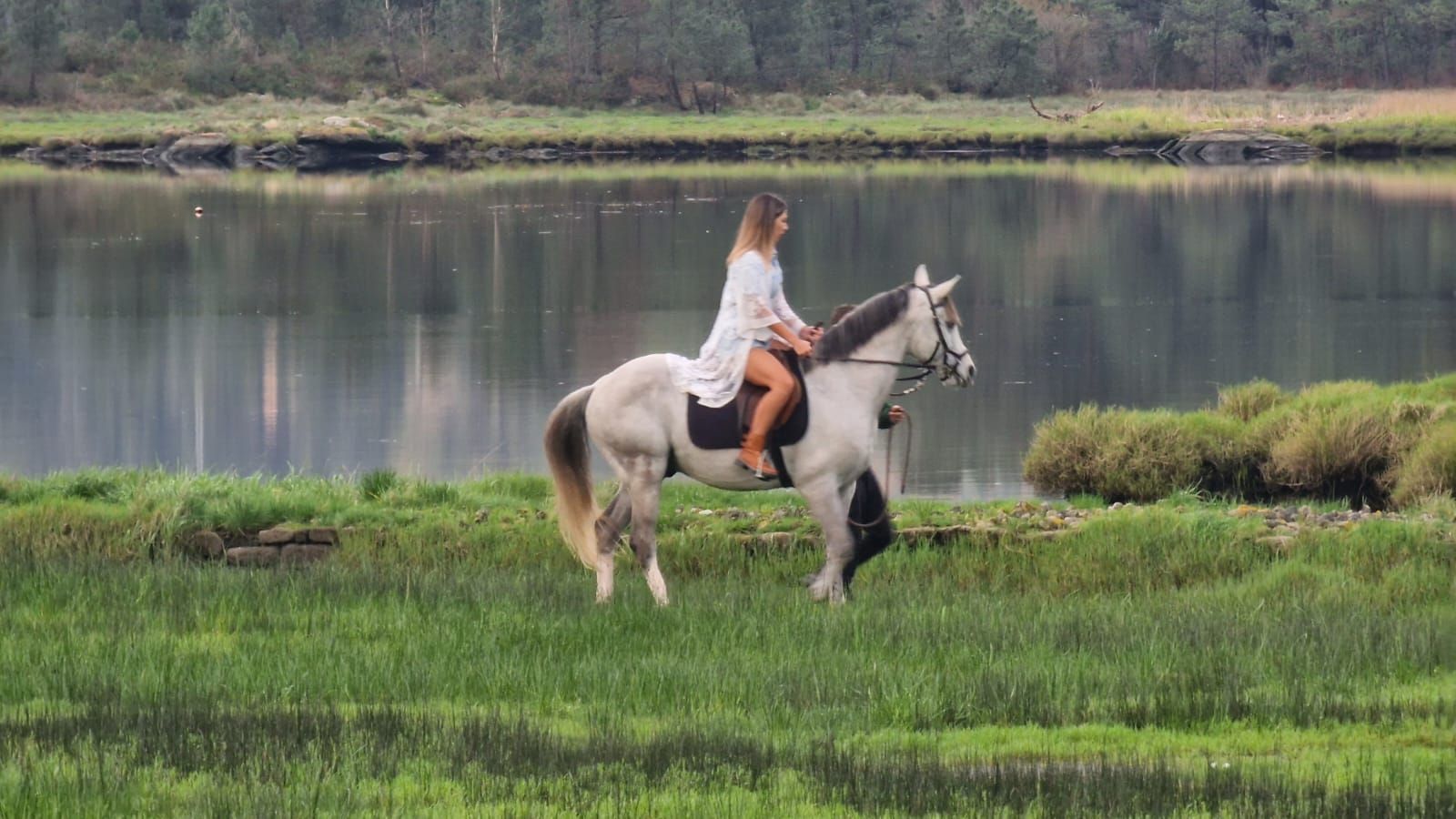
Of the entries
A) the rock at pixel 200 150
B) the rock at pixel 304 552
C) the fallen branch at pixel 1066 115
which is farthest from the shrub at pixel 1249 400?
the fallen branch at pixel 1066 115

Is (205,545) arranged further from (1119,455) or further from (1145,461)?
(1145,461)

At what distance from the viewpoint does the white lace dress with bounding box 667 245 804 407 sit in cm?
1145

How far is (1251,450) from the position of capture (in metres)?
19.5

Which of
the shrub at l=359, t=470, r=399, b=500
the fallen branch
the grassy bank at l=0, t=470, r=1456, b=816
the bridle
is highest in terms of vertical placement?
the fallen branch

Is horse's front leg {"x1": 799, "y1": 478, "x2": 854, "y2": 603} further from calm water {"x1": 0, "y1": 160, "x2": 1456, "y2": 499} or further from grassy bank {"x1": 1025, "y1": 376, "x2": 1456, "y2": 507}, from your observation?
calm water {"x1": 0, "y1": 160, "x2": 1456, "y2": 499}

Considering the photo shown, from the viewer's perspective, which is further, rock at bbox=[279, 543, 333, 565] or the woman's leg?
rock at bbox=[279, 543, 333, 565]

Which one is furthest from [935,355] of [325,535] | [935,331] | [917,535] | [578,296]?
[578,296]

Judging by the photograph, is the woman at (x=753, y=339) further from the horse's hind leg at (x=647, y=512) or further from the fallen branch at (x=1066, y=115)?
the fallen branch at (x=1066, y=115)

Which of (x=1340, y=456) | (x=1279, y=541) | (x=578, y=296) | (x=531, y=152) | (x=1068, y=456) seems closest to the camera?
(x=1279, y=541)

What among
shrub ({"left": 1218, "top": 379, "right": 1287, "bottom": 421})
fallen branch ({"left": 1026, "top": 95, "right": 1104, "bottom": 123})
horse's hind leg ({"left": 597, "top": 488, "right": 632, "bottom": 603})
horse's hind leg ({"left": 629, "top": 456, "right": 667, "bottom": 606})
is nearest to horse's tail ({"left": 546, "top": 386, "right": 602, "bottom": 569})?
horse's hind leg ({"left": 597, "top": 488, "right": 632, "bottom": 603})

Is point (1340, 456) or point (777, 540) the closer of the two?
point (777, 540)

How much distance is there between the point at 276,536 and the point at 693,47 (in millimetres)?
87667

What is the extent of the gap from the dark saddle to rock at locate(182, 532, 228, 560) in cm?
472

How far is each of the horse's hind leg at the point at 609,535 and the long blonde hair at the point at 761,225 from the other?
1.73 m
